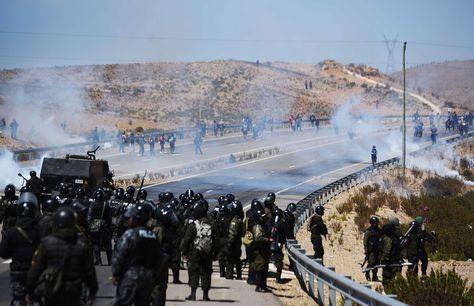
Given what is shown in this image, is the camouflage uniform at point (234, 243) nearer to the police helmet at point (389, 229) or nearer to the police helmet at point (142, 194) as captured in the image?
the police helmet at point (142, 194)

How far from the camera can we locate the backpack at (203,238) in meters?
13.8

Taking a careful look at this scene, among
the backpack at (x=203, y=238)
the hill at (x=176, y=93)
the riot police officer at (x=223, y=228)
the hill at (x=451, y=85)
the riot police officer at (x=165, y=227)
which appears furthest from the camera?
the hill at (x=451, y=85)

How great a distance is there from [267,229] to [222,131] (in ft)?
195

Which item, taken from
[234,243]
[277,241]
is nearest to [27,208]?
[234,243]

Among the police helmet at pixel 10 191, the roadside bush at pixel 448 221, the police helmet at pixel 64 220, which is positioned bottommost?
the roadside bush at pixel 448 221

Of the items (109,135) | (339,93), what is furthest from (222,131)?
(339,93)

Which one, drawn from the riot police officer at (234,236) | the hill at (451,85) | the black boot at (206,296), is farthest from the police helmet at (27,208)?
the hill at (451,85)

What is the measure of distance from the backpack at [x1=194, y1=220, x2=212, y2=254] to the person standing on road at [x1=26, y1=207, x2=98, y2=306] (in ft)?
16.9

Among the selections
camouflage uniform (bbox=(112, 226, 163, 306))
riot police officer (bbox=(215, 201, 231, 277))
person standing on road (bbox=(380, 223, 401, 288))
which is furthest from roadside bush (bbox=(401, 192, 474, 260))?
camouflage uniform (bbox=(112, 226, 163, 306))

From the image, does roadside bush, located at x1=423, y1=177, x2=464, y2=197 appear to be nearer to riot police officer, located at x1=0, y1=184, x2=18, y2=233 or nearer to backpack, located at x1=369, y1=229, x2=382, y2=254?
backpack, located at x1=369, y1=229, x2=382, y2=254

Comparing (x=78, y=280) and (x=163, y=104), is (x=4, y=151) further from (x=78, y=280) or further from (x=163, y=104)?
(x=163, y=104)

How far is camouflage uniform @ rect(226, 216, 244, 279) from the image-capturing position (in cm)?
1628

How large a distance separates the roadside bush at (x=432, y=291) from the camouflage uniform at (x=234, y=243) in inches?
120

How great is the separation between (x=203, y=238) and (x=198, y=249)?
0.65 ft
